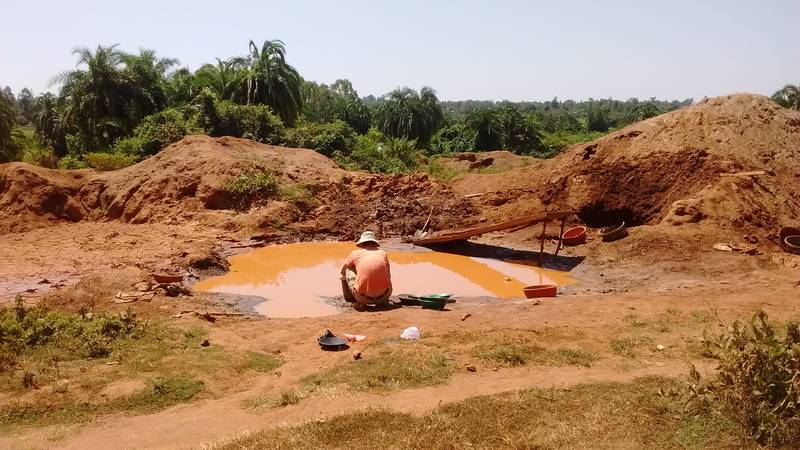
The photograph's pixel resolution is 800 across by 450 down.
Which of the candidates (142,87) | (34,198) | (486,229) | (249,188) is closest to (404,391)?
(486,229)

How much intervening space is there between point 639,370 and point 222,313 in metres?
5.71

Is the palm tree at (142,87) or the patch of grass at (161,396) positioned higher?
the palm tree at (142,87)

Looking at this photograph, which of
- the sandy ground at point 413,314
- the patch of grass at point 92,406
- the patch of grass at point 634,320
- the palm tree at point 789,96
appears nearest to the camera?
the sandy ground at point 413,314

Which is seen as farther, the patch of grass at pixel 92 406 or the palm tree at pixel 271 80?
the palm tree at pixel 271 80

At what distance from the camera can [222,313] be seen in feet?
29.3

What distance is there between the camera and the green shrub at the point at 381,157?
24844mm

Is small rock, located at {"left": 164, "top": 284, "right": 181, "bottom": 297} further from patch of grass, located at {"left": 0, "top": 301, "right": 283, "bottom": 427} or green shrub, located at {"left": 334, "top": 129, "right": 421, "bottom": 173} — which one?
green shrub, located at {"left": 334, "top": 129, "right": 421, "bottom": 173}

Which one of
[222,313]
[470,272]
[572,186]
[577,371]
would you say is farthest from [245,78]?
[577,371]

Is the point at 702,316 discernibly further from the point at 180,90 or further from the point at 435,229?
the point at 180,90

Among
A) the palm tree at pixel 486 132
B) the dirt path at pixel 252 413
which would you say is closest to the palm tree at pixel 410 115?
the palm tree at pixel 486 132

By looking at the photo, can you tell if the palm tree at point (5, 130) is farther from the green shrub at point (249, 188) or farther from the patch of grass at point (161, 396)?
the patch of grass at point (161, 396)

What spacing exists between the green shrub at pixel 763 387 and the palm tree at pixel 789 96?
44.1 metres

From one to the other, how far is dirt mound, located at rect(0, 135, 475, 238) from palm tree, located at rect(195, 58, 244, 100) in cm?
1029

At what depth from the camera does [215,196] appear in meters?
17.0
